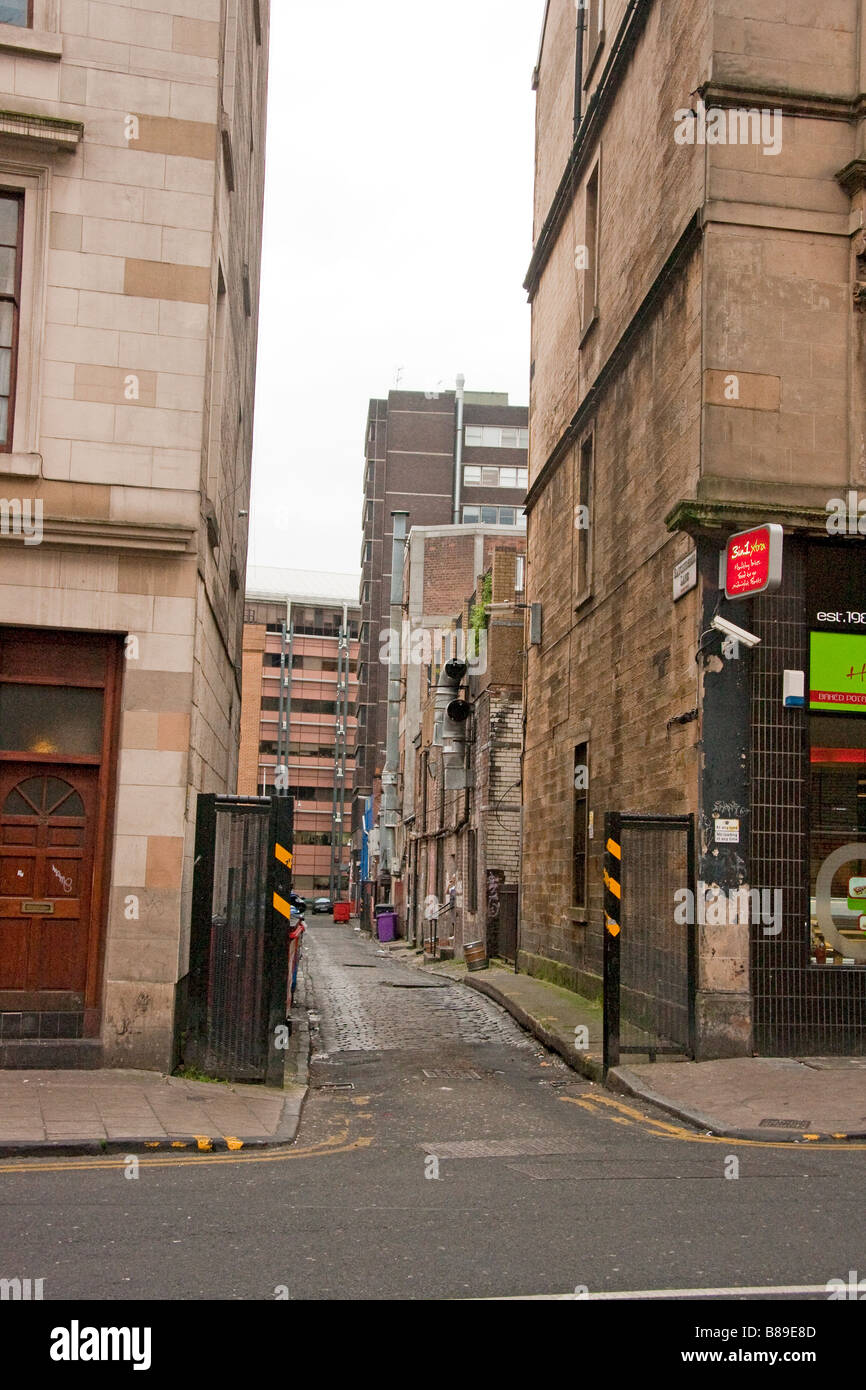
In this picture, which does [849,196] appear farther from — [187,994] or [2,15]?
[187,994]

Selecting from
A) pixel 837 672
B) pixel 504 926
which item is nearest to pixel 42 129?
pixel 837 672

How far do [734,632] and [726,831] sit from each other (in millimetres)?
1789

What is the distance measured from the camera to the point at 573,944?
18.5 m

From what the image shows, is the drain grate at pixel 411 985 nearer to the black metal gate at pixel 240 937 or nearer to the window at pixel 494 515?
the black metal gate at pixel 240 937

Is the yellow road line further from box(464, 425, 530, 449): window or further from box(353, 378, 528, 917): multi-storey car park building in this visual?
box(464, 425, 530, 449): window

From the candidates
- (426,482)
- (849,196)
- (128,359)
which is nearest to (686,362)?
(849,196)

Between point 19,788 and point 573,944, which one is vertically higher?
point 19,788

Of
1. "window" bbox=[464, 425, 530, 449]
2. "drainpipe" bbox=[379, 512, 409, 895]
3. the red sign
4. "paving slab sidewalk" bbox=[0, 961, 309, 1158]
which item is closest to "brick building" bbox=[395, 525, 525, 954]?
"drainpipe" bbox=[379, 512, 409, 895]

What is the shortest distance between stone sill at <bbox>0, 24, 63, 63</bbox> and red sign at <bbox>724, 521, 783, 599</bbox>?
7112 millimetres

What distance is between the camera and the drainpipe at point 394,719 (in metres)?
51.7

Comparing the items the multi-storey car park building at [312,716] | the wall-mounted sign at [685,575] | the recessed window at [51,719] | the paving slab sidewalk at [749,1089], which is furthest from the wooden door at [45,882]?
the multi-storey car park building at [312,716]

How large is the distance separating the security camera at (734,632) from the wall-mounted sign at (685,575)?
0.75m

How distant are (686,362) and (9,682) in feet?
23.4

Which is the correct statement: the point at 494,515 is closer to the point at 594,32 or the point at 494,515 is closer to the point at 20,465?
the point at 594,32
